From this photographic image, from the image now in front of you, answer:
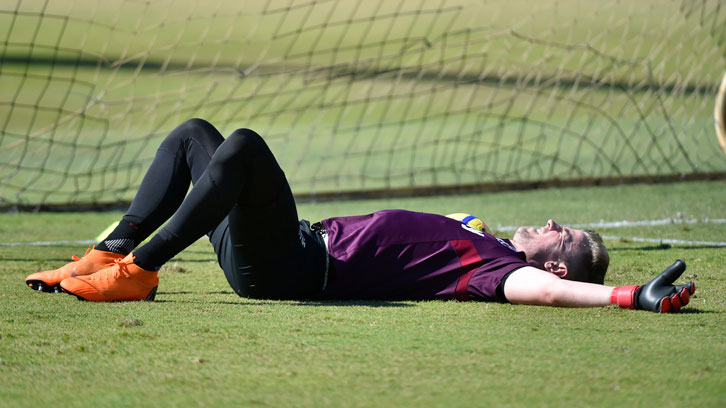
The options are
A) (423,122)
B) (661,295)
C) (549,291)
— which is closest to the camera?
(661,295)

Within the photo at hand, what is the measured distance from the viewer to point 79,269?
8.88 ft

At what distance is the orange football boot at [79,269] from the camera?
8.87 ft

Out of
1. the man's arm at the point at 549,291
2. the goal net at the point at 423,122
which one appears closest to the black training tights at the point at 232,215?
the man's arm at the point at 549,291

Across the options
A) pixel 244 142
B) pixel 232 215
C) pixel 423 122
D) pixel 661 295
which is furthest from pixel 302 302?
pixel 423 122

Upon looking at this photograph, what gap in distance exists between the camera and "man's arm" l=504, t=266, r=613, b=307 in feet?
8.20

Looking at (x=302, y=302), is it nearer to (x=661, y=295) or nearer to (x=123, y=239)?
(x=123, y=239)

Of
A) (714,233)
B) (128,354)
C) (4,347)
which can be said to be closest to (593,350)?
(128,354)

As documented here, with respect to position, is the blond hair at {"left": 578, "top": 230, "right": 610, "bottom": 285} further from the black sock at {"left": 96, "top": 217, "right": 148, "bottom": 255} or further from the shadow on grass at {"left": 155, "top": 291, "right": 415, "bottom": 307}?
the black sock at {"left": 96, "top": 217, "right": 148, "bottom": 255}

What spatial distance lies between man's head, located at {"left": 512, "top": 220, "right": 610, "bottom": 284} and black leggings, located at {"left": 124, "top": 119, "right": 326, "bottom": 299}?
2.38 ft

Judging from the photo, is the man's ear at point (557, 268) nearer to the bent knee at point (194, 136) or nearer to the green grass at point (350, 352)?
the green grass at point (350, 352)

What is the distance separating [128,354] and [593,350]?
1.16m

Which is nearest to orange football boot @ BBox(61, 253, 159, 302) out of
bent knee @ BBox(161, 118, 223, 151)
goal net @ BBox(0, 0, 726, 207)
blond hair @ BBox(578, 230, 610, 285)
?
bent knee @ BBox(161, 118, 223, 151)

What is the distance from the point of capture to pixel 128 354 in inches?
80.0

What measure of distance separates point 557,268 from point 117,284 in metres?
1.46
